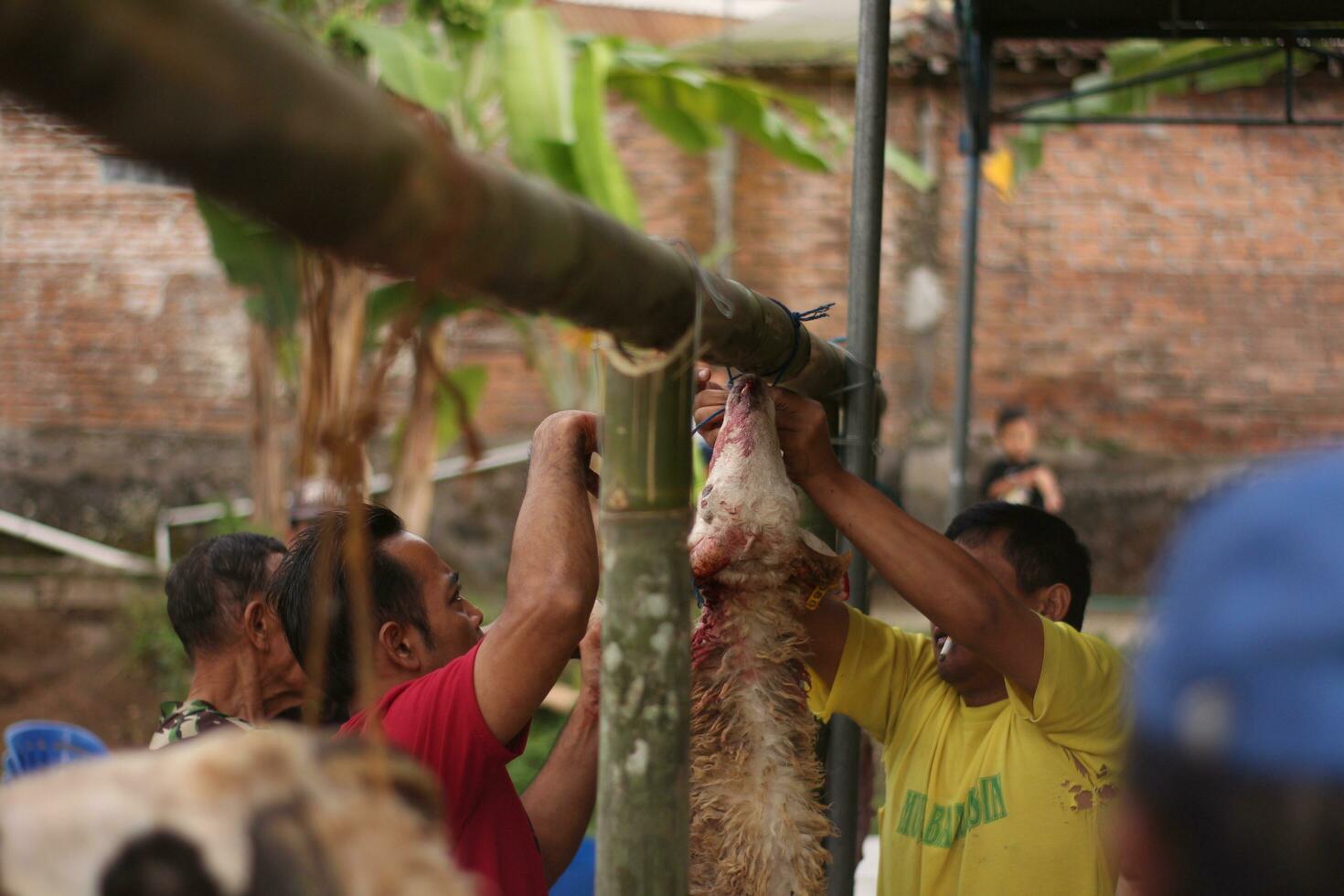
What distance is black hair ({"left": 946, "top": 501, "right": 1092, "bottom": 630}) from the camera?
2.11 meters

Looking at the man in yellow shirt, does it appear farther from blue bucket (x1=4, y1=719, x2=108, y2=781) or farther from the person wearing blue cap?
Answer: blue bucket (x1=4, y1=719, x2=108, y2=781)

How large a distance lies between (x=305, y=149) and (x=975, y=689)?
1655mm

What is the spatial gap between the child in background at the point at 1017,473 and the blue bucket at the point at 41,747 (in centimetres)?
428

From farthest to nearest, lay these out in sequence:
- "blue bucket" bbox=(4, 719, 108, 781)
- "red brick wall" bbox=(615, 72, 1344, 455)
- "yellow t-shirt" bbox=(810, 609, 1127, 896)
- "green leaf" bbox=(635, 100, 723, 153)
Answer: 1. "red brick wall" bbox=(615, 72, 1344, 455)
2. "green leaf" bbox=(635, 100, 723, 153)
3. "blue bucket" bbox=(4, 719, 108, 781)
4. "yellow t-shirt" bbox=(810, 609, 1127, 896)

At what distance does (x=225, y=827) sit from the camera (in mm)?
695

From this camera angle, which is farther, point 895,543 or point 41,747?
point 41,747

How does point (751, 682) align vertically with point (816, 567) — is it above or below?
below

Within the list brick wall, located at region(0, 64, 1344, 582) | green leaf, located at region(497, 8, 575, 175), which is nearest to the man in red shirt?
green leaf, located at region(497, 8, 575, 175)

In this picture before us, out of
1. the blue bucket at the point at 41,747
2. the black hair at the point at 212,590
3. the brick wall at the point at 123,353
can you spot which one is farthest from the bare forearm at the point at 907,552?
the brick wall at the point at 123,353

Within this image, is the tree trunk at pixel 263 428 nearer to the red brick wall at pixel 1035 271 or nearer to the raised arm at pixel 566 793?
the red brick wall at pixel 1035 271

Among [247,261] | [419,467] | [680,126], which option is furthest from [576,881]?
[680,126]

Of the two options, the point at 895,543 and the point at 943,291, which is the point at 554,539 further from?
the point at 943,291

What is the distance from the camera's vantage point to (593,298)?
0.96 m

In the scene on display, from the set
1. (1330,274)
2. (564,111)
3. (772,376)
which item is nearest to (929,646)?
(772,376)
